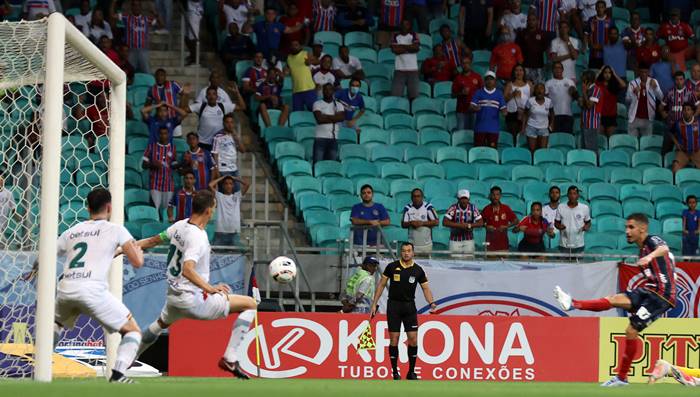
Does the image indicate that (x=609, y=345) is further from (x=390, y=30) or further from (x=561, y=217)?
(x=390, y=30)

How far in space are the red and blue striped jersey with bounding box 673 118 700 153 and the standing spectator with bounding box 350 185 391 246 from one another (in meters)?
6.87

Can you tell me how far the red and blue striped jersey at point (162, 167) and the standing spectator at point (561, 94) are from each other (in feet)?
25.0

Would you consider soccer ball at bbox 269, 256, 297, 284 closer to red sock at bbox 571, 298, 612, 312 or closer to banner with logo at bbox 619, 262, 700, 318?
red sock at bbox 571, 298, 612, 312

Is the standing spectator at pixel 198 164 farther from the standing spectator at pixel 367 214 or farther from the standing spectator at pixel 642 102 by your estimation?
the standing spectator at pixel 642 102

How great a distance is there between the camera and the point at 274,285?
2152cm

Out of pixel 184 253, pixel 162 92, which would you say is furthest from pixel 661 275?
pixel 162 92

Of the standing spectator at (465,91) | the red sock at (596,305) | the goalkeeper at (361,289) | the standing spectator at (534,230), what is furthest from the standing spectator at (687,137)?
the red sock at (596,305)

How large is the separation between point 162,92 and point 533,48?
24.7 feet

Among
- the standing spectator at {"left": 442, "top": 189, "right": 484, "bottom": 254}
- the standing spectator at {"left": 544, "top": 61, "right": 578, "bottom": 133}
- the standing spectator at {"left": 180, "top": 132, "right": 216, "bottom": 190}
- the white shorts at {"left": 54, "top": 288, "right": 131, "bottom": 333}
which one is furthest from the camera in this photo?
the standing spectator at {"left": 544, "top": 61, "right": 578, "bottom": 133}

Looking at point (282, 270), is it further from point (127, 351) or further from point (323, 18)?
point (323, 18)

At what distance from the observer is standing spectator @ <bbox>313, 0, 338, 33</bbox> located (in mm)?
27359

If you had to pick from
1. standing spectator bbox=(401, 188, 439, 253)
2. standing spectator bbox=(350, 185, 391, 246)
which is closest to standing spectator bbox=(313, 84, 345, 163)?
standing spectator bbox=(350, 185, 391, 246)

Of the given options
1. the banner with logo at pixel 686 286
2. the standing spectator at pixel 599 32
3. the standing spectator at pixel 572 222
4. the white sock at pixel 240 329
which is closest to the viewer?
the white sock at pixel 240 329

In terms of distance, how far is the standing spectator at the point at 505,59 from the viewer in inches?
1042
